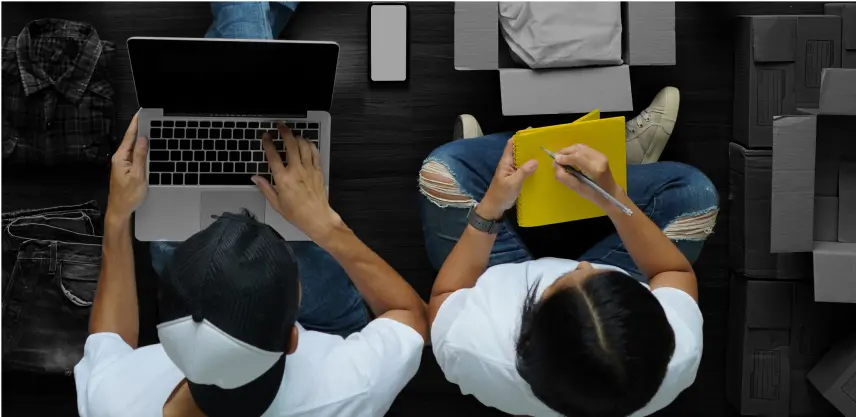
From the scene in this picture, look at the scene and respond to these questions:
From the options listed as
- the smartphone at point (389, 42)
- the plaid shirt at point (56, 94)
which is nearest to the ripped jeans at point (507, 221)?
the smartphone at point (389, 42)

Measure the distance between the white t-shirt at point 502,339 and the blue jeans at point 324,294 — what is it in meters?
0.29

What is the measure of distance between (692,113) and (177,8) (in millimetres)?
1248

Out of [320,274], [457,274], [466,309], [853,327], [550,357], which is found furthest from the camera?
[853,327]

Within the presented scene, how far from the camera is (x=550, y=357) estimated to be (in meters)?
1.07

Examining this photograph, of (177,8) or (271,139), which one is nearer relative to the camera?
(271,139)

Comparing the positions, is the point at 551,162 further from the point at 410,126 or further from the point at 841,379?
the point at 841,379

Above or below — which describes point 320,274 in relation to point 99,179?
below

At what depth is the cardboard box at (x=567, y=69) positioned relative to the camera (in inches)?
62.9

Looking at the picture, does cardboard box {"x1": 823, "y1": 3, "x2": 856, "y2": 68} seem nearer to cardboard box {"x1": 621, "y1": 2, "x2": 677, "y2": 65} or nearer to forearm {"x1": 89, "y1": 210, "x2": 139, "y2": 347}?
cardboard box {"x1": 621, "y1": 2, "x2": 677, "y2": 65}

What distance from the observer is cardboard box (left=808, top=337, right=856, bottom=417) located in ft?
5.30

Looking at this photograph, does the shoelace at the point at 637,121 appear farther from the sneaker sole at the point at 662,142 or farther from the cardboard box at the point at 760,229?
the cardboard box at the point at 760,229

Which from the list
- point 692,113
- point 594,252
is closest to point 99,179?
point 594,252

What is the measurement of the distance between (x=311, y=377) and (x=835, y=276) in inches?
41.5

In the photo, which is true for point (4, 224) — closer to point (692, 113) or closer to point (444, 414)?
point (444, 414)
